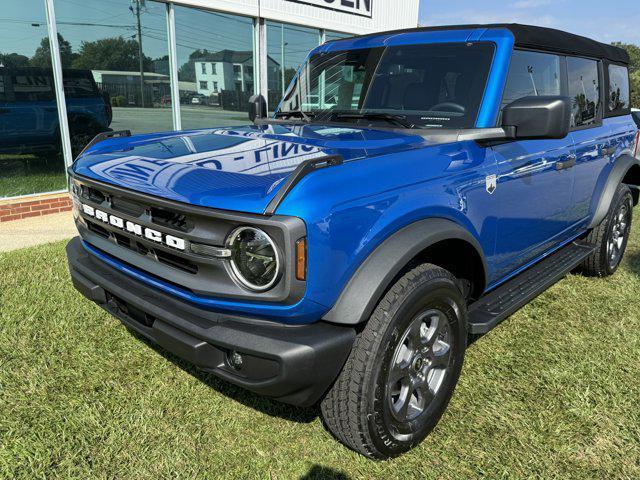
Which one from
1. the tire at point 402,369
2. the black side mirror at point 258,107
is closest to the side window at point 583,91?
the tire at point 402,369

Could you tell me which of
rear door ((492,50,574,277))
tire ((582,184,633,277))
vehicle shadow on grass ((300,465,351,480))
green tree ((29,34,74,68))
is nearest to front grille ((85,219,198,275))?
vehicle shadow on grass ((300,465,351,480))

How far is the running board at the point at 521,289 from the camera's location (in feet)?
8.70

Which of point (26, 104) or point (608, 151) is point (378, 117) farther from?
point (26, 104)

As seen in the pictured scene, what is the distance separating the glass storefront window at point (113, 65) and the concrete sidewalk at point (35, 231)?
3.58ft

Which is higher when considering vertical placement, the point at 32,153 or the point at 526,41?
the point at 526,41

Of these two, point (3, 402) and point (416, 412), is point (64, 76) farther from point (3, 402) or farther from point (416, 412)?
point (416, 412)

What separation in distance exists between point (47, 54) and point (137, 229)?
5.53 m

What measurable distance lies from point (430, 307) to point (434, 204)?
46 centimetres

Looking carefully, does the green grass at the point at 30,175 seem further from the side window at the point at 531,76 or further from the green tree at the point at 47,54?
the side window at the point at 531,76

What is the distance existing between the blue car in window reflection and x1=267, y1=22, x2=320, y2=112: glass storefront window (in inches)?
128

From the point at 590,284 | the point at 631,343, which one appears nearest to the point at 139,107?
the point at 590,284

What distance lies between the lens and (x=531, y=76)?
3012 mm

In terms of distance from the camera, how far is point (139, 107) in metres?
7.50

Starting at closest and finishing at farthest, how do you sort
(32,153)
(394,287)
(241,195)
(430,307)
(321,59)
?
1. (241,195)
2. (394,287)
3. (430,307)
4. (321,59)
5. (32,153)
